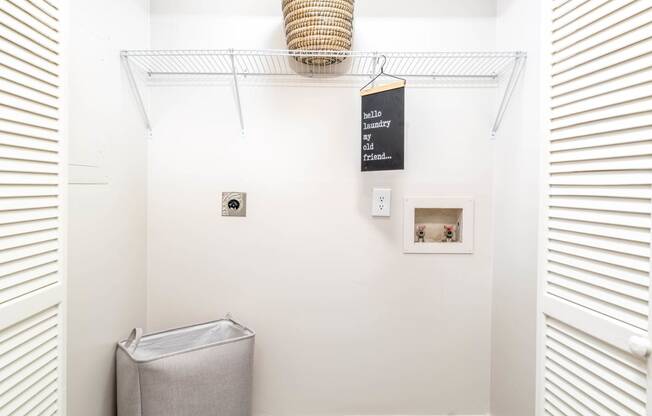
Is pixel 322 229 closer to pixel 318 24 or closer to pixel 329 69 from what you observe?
pixel 329 69

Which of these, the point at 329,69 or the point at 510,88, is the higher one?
the point at 329,69

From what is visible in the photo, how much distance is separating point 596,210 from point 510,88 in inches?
32.4

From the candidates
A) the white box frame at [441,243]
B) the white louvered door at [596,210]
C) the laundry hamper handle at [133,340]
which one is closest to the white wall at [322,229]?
the white box frame at [441,243]

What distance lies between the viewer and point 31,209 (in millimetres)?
757

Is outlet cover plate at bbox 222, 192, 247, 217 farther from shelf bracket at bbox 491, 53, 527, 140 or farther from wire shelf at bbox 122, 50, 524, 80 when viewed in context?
shelf bracket at bbox 491, 53, 527, 140

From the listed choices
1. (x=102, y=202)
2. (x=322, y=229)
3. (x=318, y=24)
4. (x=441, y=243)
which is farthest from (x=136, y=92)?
(x=441, y=243)

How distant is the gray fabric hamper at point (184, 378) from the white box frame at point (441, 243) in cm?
80

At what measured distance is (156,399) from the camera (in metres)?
1.20

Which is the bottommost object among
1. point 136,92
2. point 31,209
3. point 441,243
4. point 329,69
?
point 441,243

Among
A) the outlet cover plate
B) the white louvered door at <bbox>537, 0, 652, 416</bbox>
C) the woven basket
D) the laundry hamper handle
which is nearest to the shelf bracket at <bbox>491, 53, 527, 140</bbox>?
the white louvered door at <bbox>537, 0, 652, 416</bbox>

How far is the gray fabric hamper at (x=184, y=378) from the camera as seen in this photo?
3.92 feet

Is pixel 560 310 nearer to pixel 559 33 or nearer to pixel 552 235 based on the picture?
pixel 552 235

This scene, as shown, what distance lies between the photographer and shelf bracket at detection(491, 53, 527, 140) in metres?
1.32

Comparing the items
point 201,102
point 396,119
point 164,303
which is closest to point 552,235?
point 396,119
